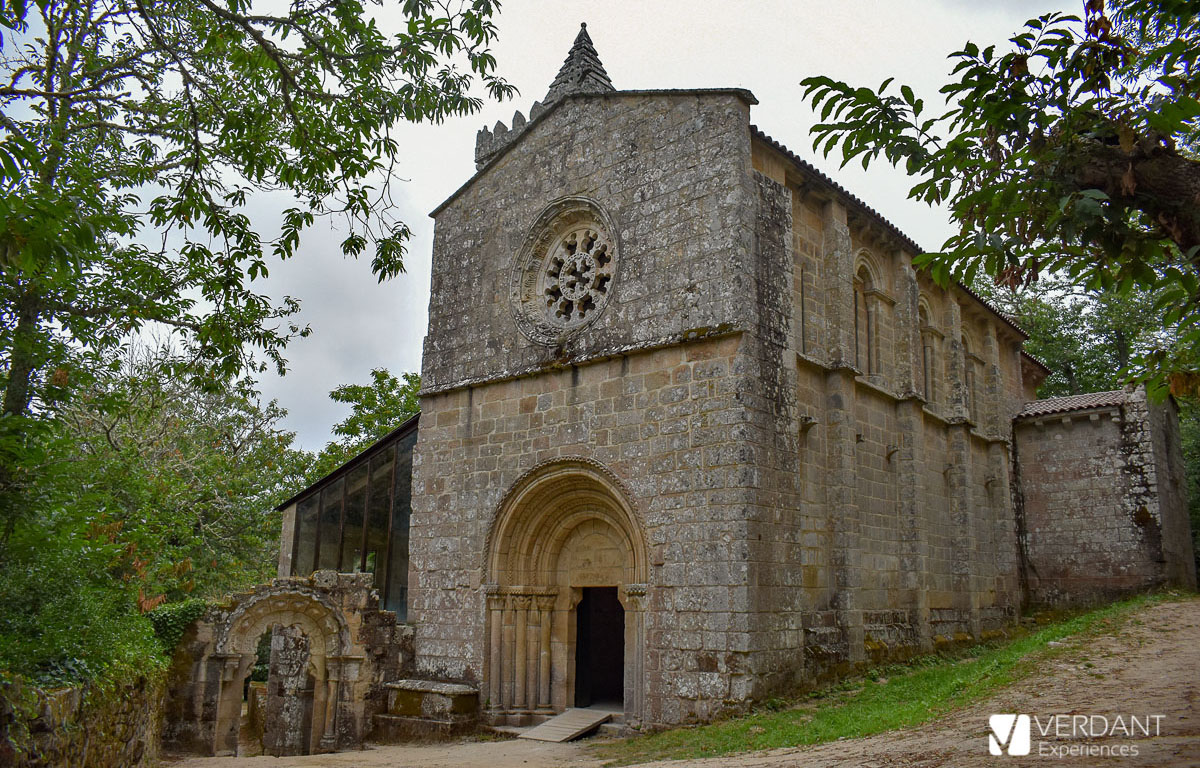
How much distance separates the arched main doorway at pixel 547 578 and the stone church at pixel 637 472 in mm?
41

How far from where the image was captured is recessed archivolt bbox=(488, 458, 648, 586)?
11922mm

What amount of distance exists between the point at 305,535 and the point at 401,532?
2443 mm

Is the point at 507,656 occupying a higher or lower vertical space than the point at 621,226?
lower

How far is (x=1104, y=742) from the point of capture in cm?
563

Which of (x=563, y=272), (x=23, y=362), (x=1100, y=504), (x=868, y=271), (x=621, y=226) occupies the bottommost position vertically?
(x=1100, y=504)

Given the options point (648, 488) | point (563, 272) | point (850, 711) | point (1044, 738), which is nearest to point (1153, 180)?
point (1044, 738)

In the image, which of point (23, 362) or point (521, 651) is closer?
point (23, 362)

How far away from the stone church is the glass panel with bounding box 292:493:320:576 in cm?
4

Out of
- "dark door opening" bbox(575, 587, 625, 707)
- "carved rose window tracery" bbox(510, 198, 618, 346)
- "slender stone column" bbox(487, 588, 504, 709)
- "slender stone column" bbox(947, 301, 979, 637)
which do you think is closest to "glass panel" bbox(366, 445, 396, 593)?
"slender stone column" bbox(487, 588, 504, 709)

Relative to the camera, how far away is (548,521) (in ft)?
41.9

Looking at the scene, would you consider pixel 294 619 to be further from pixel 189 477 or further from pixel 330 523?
pixel 189 477

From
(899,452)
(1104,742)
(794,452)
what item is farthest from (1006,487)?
(1104,742)

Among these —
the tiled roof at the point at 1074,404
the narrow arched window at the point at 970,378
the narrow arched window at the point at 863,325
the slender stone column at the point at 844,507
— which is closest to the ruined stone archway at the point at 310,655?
the slender stone column at the point at 844,507

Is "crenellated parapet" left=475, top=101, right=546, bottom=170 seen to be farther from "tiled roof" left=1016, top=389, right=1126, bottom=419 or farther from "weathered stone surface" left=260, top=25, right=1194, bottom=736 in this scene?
"tiled roof" left=1016, top=389, right=1126, bottom=419
